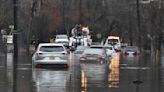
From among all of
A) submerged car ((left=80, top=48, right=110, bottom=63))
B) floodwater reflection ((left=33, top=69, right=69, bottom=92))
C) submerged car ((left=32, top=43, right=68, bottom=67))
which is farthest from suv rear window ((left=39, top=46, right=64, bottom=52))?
floodwater reflection ((left=33, top=69, right=69, bottom=92))

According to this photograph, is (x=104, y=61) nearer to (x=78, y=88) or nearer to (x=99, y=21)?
(x=78, y=88)

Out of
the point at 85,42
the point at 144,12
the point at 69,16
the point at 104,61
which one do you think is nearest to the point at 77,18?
the point at 69,16

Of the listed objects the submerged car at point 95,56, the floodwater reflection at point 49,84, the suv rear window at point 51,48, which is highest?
the suv rear window at point 51,48

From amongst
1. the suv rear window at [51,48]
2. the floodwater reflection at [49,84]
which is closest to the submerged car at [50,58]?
the suv rear window at [51,48]

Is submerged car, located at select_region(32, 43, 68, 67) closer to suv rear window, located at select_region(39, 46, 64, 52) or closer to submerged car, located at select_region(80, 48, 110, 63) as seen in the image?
suv rear window, located at select_region(39, 46, 64, 52)

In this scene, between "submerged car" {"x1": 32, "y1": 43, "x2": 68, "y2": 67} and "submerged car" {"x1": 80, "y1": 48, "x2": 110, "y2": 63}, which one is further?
"submerged car" {"x1": 80, "y1": 48, "x2": 110, "y2": 63}

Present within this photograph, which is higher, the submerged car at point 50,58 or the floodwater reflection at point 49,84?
the submerged car at point 50,58

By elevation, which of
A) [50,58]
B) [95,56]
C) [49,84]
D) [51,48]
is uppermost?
[51,48]

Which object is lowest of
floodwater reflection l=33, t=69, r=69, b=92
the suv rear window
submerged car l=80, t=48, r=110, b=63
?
floodwater reflection l=33, t=69, r=69, b=92

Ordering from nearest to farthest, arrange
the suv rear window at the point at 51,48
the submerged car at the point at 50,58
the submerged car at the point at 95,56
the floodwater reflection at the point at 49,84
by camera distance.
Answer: the floodwater reflection at the point at 49,84 < the submerged car at the point at 50,58 < the suv rear window at the point at 51,48 < the submerged car at the point at 95,56

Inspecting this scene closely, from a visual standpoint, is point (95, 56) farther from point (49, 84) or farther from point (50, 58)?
point (49, 84)

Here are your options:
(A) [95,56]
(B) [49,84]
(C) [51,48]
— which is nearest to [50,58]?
(C) [51,48]

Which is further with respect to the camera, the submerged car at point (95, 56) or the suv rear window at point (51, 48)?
the submerged car at point (95, 56)

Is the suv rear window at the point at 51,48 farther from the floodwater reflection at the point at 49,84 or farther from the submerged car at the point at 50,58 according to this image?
the floodwater reflection at the point at 49,84
